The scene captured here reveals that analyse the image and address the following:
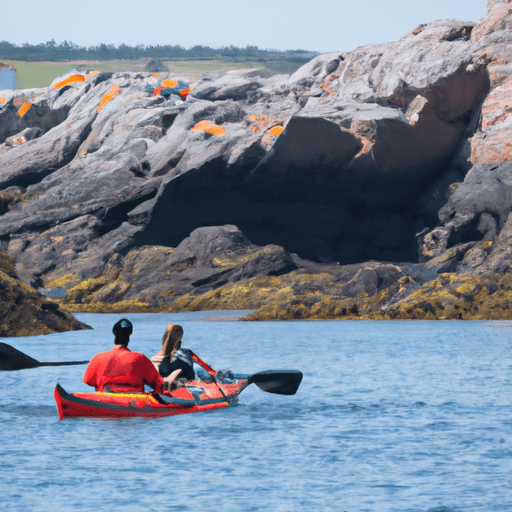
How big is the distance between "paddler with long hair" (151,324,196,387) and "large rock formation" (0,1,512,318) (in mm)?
39060

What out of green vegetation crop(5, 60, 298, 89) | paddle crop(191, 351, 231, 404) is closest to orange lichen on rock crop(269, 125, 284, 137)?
paddle crop(191, 351, 231, 404)

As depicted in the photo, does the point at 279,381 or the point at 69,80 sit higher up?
the point at 69,80

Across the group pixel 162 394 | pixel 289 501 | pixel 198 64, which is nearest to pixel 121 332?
pixel 162 394

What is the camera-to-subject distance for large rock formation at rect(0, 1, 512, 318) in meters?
64.8

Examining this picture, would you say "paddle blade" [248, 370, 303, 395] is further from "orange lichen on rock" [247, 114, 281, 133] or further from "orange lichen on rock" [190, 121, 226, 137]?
"orange lichen on rock" [190, 121, 226, 137]

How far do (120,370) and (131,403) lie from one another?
670 millimetres

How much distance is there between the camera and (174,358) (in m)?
17.8

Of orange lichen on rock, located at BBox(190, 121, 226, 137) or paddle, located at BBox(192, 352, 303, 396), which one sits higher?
orange lichen on rock, located at BBox(190, 121, 226, 137)

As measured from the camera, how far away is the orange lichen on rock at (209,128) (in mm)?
77750

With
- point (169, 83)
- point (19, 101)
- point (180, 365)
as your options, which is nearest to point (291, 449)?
point (180, 365)

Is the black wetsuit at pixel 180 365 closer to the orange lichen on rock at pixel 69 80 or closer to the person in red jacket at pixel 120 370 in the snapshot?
the person in red jacket at pixel 120 370

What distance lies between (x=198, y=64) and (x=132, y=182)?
117322mm

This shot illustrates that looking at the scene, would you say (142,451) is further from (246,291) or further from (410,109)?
(410,109)

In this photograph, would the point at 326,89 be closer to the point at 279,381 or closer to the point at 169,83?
the point at 169,83
